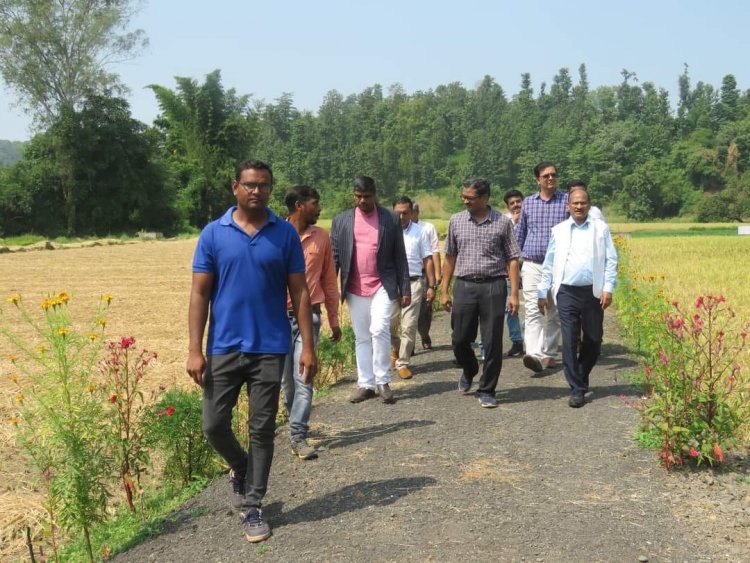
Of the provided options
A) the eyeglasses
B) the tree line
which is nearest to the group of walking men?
the eyeglasses

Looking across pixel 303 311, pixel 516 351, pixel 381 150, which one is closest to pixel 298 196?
pixel 303 311

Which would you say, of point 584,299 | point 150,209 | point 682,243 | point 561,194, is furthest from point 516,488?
point 150,209

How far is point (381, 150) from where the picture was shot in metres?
103

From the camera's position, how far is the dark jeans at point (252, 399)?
3.87 m

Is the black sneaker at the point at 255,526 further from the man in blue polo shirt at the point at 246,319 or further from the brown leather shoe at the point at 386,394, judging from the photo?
the brown leather shoe at the point at 386,394

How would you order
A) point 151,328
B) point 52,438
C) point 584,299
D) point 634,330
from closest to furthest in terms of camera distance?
point 52,438
point 584,299
point 634,330
point 151,328

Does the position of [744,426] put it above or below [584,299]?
below

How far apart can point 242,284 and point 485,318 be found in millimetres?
2889

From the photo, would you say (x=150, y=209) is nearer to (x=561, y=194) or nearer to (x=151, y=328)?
(x=151, y=328)

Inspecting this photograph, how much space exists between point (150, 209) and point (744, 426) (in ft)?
138

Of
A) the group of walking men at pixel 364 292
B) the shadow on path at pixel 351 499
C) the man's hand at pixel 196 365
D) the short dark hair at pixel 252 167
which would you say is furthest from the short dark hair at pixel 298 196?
the shadow on path at pixel 351 499

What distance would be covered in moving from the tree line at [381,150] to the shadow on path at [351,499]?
39.9 m

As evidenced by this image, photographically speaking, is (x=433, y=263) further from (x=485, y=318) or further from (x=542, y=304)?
(x=485, y=318)

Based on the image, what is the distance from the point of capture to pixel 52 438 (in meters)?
3.97
